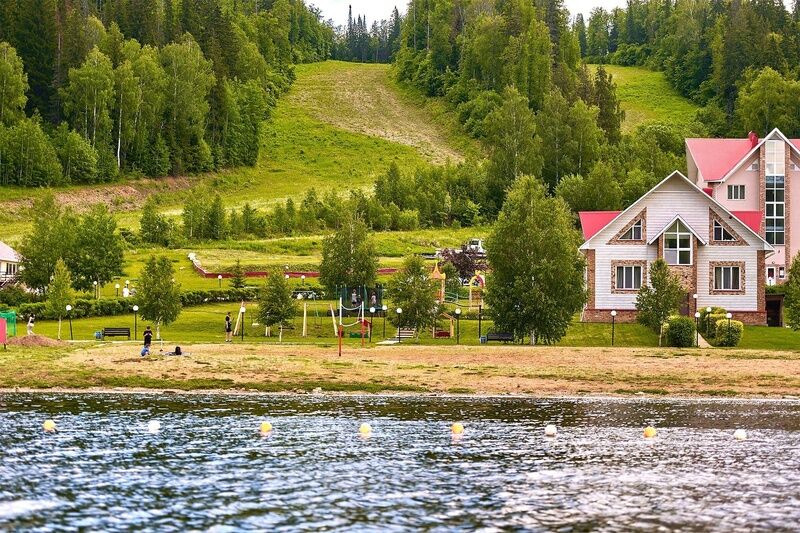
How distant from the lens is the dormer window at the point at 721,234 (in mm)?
80062

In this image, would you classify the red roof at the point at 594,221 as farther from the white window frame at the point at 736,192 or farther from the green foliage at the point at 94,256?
the green foliage at the point at 94,256

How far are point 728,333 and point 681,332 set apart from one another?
313cm

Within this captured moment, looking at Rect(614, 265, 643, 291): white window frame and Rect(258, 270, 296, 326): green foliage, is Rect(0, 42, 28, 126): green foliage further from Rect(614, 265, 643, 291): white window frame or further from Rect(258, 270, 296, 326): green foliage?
Rect(614, 265, 643, 291): white window frame

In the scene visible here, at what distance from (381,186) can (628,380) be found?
9629cm

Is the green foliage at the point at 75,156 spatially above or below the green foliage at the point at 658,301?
above

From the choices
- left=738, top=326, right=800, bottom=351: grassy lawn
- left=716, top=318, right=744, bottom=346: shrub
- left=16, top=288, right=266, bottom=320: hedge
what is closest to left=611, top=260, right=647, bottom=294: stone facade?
left=738, top=326, right=800, bottom=351: grassy lawn

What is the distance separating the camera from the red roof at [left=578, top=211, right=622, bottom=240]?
81312 mm

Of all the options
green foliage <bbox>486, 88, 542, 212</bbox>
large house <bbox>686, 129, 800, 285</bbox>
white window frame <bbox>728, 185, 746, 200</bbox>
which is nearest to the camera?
large house <bbox>686, 129, 800, 285</bbox>

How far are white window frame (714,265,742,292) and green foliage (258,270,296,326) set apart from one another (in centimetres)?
3229

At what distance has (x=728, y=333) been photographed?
66938 millimetres

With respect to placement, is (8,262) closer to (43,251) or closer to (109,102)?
(43,251)

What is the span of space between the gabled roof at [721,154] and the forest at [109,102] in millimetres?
83636

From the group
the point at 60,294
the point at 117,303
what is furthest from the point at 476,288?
the point at 60,294

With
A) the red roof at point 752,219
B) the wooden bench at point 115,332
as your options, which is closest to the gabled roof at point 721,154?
the red roof at point 752,219
